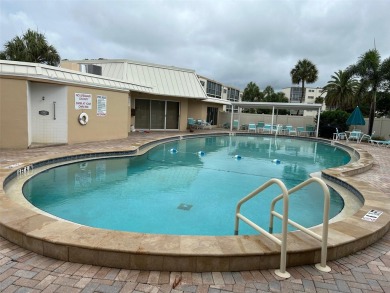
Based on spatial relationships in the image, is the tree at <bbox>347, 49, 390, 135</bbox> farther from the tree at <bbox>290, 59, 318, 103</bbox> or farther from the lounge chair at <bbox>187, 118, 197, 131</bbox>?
the tree at <bbox>290, 59, 318, 103</bbox>

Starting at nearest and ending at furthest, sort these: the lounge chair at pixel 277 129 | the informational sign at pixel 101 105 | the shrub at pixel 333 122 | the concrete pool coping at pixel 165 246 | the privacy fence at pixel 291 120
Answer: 1. the concrete pool coping at pixel 165 246
2. the informational sign at pixel 101 105
3. the privacy fence at pixel 291 120
4. the shrub at pixel 333 122
5. the lounge chair at pixel 277 129

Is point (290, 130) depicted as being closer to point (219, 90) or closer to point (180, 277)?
point (180, 277)

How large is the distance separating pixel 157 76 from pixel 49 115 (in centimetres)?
928

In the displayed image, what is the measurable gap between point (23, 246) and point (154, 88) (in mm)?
15371

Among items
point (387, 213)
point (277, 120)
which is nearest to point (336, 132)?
point (277, 120)

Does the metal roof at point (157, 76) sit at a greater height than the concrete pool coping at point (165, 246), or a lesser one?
greater

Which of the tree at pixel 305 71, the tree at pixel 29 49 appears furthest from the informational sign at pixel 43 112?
the tree at pixel 305 71

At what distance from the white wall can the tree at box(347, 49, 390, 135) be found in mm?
19328

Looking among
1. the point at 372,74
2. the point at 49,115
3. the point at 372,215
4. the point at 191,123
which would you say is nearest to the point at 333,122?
the point at 372,74

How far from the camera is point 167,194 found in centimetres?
629

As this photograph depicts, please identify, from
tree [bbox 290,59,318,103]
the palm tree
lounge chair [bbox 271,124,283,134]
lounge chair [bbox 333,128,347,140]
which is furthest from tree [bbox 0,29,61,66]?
the palm tree

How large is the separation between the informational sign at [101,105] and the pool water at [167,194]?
3.47 metres

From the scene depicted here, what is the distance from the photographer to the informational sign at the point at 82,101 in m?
10.9

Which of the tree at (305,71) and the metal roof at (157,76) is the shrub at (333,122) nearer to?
the metal roof at (157,76)
